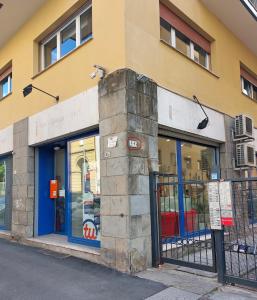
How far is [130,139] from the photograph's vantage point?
623cm

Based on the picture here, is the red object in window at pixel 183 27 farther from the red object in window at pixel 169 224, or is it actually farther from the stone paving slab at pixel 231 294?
the stone paving slab at pixel 231 294

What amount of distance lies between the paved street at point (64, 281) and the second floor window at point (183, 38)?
5354 millimetres

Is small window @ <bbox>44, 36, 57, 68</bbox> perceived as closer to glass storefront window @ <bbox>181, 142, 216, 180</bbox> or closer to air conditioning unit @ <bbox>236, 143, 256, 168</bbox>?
glass storefront window @ <bbox>181, 142, 216, 180</bbox>

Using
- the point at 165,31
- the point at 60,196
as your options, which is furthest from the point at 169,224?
the point at 165,31

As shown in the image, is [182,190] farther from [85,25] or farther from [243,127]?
[85,25]

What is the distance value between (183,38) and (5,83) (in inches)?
252

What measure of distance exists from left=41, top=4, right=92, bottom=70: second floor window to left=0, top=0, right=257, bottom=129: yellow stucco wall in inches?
11.8

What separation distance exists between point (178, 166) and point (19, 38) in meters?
6.31

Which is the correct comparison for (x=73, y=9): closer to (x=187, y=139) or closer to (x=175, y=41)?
(x=175, y=41)

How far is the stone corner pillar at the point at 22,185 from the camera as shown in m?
9.02

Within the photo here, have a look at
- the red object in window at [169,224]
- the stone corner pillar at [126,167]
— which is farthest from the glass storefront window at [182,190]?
the stone corner pillar at [126,167]

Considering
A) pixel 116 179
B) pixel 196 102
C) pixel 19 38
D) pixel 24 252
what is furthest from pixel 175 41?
pixel 24 252

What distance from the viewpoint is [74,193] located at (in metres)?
7.85

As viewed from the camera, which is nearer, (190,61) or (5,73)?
(190,61)
